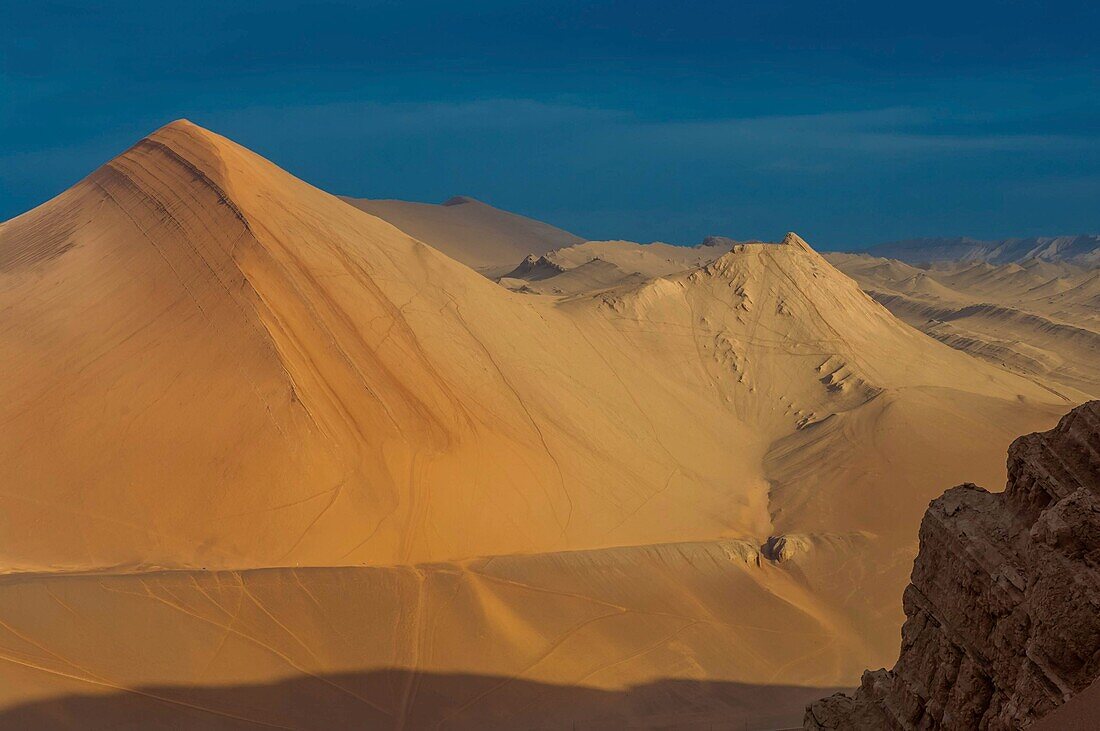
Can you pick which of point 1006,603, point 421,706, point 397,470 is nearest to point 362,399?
point 397,470

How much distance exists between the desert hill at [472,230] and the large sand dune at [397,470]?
5986 centimetres

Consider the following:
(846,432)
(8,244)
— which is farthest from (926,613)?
(8,244)

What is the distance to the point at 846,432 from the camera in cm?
2998

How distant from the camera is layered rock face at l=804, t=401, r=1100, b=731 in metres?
7.03

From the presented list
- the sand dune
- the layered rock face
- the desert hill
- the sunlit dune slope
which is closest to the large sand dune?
the sunlit dune slope

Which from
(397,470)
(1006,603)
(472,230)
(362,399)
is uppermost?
(472,230)

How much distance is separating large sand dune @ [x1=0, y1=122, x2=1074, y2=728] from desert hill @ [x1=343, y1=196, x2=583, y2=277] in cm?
5986

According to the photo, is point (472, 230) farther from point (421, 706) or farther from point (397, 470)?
point (421, 706)

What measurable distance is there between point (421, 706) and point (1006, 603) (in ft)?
39.2

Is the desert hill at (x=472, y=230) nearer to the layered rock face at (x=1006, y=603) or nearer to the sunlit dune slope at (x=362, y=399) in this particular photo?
the sunlit dune slope at (x=362, y=399)

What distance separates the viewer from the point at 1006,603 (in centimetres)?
788

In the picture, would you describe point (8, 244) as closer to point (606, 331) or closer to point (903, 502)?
point (606, 331)

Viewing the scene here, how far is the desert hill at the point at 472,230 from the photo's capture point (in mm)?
104000

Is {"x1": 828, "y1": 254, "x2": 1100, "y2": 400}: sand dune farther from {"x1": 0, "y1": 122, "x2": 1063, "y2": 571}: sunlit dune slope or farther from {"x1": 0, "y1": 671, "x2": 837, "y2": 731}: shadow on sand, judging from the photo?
{"x1": 0, "y1": 671, "x2": 837, "y2": 731}: shadow on sand
